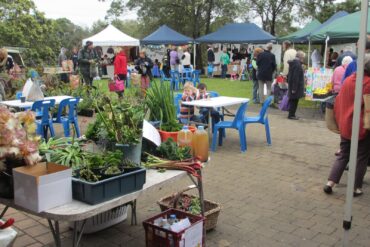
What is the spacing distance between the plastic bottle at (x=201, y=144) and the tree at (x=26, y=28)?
834 inches

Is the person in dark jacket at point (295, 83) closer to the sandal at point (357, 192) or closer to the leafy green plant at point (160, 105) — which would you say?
the sandal at point (357, 192)

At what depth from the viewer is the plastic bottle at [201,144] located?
3.21 meters

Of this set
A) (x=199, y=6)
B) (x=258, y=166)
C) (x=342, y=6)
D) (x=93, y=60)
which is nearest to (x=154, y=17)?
(x=199, y=6)

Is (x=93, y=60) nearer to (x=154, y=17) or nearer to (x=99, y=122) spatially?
(x=99, y=122)

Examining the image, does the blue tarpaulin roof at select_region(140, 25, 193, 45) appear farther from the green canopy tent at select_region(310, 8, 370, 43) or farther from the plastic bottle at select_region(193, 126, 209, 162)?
the plastic bottle at select_region(193, 126, 209, 162)

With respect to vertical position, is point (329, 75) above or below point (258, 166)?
above

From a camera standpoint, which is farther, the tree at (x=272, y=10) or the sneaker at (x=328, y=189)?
the tree at (x=272, y=10)

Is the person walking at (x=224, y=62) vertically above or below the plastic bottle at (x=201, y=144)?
above

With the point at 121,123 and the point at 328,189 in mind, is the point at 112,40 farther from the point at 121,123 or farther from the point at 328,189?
the point at 121,123

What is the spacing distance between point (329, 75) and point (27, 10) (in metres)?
20.0

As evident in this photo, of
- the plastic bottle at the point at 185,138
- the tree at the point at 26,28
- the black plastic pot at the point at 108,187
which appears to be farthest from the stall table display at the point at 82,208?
the tree at the point at 26,28

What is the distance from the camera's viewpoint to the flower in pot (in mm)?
2195

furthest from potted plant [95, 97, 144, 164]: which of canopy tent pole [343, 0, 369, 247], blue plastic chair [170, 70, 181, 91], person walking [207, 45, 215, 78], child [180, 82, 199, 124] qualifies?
person walking [207, 45, 215, 78]

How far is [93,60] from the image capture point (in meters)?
13.8
